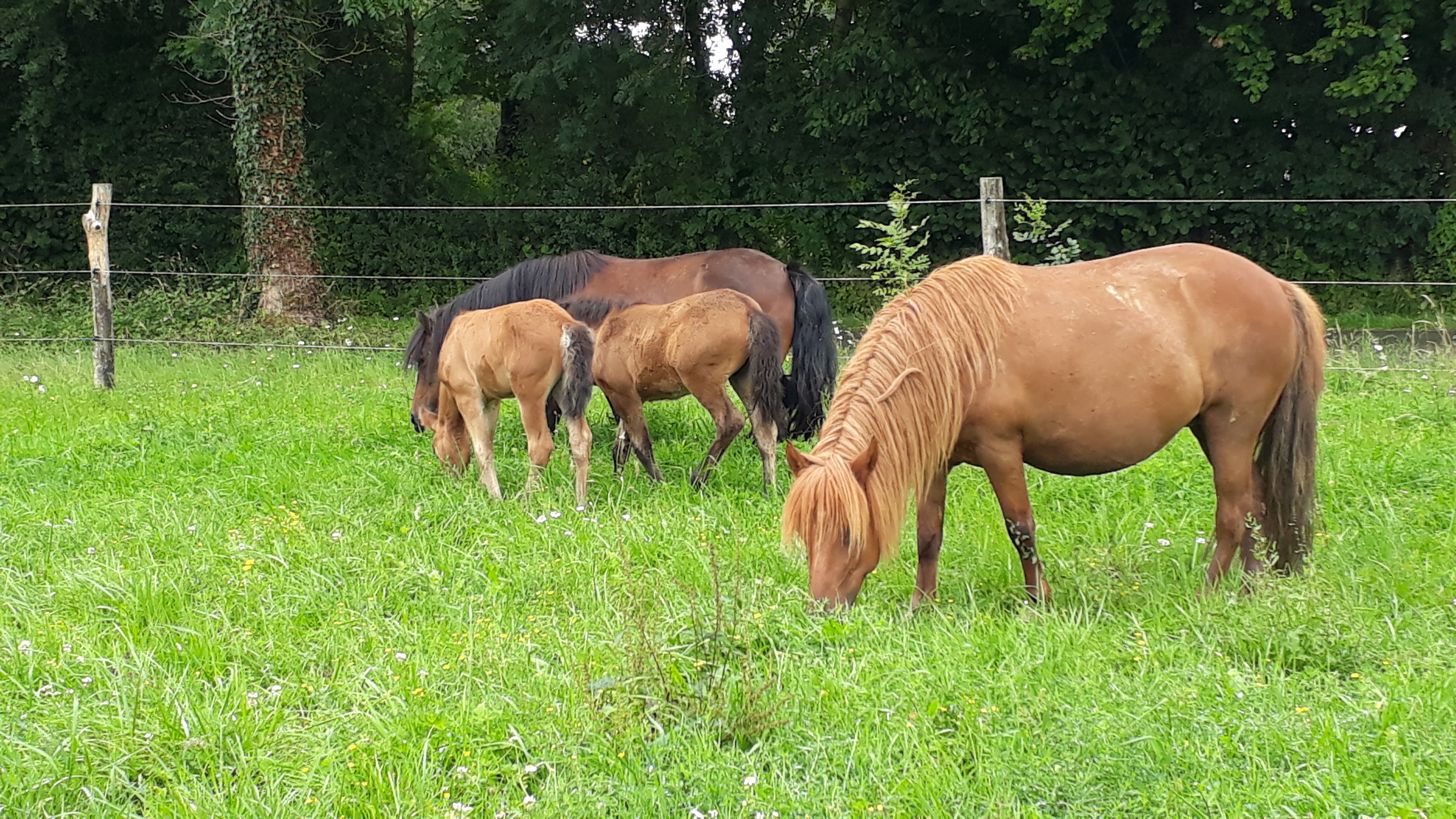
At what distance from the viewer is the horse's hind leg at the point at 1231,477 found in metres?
4.07

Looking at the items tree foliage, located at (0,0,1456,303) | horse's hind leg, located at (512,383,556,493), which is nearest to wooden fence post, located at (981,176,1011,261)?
horse's hind leg, located at (512,383,556,493)

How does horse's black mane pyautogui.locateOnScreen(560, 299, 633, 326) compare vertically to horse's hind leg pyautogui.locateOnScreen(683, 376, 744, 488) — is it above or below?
above

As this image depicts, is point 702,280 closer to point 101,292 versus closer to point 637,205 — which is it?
point 101,292

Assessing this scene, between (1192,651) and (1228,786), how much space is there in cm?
90

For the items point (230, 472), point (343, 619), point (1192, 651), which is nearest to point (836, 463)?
point (1192, 651)

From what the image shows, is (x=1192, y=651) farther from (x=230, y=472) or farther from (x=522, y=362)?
(x=230, y=472)

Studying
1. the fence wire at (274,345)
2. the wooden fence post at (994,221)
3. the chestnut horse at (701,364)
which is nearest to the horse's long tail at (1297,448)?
the chestnut horse at (701,364)

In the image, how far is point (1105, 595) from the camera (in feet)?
13.0

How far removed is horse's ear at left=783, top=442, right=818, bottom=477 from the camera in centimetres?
368

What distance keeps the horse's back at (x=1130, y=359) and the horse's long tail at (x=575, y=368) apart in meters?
2.45

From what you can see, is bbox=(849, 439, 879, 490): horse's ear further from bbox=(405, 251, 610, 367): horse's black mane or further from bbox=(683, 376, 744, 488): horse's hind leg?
bbox=(405, 251, 610, 367): horse's black mane

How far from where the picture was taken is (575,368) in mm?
5680

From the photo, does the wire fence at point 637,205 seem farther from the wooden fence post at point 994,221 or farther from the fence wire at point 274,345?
the wooden fence post at point 994,221

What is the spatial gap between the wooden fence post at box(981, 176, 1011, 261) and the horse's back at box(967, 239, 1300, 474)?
9.33 feet
